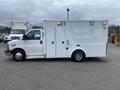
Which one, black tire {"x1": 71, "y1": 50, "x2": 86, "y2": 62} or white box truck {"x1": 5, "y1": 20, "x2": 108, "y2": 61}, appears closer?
white box truck {"x1": 5, "y1": 20, "x2": 108, "y2": 61}

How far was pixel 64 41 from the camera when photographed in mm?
12875

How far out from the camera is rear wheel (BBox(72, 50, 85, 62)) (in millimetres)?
12867

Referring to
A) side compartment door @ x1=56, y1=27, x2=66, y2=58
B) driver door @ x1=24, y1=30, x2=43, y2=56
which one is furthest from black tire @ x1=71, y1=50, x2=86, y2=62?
driver door @ x1=24, y1=30, x2=43, y2=56

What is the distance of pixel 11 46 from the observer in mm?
12906

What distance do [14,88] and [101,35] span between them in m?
7.60

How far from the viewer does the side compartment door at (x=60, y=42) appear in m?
12.8

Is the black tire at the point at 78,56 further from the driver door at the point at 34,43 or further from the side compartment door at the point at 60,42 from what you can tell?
the driver door at the point at 34,43

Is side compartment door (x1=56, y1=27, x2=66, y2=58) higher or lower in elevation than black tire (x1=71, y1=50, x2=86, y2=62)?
higher

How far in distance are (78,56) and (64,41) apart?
1263 millimetres

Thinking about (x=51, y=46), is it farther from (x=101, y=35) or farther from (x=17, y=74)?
(x=17, y=74)

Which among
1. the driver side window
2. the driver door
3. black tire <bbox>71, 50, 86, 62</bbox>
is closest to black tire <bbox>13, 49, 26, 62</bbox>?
the driver door

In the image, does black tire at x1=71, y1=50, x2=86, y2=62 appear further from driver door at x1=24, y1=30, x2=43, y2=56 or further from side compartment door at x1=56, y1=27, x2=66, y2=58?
driver door at x1=24, y1=30, x2=43, y2=56

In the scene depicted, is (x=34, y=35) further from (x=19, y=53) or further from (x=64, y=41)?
(x=64, y=41)

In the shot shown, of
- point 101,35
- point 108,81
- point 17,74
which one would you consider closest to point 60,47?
point 101,35
